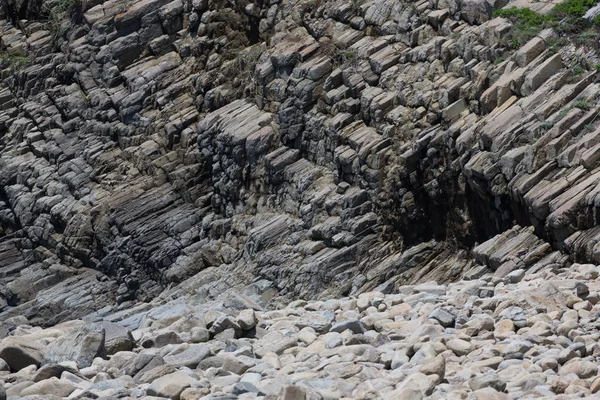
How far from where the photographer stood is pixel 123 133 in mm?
40844

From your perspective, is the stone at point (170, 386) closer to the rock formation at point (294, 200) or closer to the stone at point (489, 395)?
the rock formation at point (294, 200)

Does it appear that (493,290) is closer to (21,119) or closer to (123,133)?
(123,133)

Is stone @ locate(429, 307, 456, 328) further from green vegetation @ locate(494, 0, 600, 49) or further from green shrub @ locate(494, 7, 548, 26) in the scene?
green shrub @ locate(494, 7, 548, 26)

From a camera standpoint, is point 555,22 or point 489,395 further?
point 555,22

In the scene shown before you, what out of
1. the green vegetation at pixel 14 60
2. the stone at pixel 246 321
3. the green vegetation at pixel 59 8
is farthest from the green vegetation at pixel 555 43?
the green vegetation at pixel 14 60

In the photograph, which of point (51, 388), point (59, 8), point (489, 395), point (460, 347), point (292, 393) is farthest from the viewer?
point (59, 8)

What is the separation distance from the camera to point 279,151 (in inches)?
1363

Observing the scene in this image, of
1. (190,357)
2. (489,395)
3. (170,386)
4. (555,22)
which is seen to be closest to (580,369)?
(489,395)

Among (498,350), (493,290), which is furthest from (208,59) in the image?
(498,350)

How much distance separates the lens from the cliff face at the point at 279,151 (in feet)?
83.6

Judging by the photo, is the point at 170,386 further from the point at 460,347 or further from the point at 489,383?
the point at 460,347

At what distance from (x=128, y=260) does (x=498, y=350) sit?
25.8 metres

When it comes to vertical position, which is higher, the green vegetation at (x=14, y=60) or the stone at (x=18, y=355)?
the stone at (x=18, y=355)

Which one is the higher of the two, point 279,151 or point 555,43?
point 555,43
